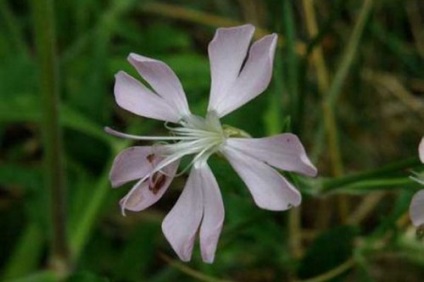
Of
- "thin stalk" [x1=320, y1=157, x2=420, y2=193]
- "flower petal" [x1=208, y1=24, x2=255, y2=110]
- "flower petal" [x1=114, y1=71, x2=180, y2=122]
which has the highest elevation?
"flower petal" [x1=208, y1=24, x2=255, y2=110]

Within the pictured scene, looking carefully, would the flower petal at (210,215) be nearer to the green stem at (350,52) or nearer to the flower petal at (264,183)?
the flower petal at (264,183)

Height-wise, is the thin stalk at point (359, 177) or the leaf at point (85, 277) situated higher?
the thin stalk at point (359, 177)

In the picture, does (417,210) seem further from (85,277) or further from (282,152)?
(85,277)

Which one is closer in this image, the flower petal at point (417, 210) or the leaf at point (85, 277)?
the flower petal at point (417, 210)

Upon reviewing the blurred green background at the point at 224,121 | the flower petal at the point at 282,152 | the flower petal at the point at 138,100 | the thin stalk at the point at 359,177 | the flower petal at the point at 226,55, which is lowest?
the blurred green background at the point at 224,121

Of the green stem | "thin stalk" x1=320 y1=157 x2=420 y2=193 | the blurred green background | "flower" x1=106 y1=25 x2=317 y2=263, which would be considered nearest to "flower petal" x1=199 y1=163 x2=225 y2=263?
"flower" x1=106 y1=25 x2=317 y2=263

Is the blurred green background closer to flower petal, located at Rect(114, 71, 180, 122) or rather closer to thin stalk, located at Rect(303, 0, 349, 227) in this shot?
thin stalk, located at Rect(303, 0, 349, 227)

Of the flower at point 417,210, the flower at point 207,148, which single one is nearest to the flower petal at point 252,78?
the flower at point 207,148

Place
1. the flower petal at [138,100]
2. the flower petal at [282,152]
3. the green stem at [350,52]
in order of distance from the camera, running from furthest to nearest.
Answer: the green stem at [350,52], the flower petal at [138,100], the flower petal at [282,152]
